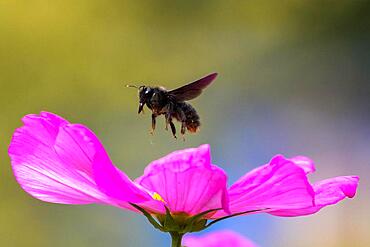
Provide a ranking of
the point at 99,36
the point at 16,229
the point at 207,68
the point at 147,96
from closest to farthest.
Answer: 1. the point at 147,96
2. the point at 16,229
3. the point at 99,36
4. the point at 207,68

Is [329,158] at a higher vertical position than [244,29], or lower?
lower

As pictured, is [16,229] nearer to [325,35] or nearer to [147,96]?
[325,35]

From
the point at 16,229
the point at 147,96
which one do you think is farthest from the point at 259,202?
the point at 16,229

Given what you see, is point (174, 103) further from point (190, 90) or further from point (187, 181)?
point (187, 181)

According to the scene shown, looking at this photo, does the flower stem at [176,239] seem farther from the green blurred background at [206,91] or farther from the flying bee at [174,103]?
the green blurred background at [206,91]

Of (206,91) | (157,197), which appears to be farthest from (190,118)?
(206,91)

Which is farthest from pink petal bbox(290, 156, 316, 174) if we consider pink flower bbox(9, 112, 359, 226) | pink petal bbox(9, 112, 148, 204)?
pink petal bbox(9, 112, 148, 204)

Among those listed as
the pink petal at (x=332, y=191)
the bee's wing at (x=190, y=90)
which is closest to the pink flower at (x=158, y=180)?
the pink petal at (x=332, y=191)
